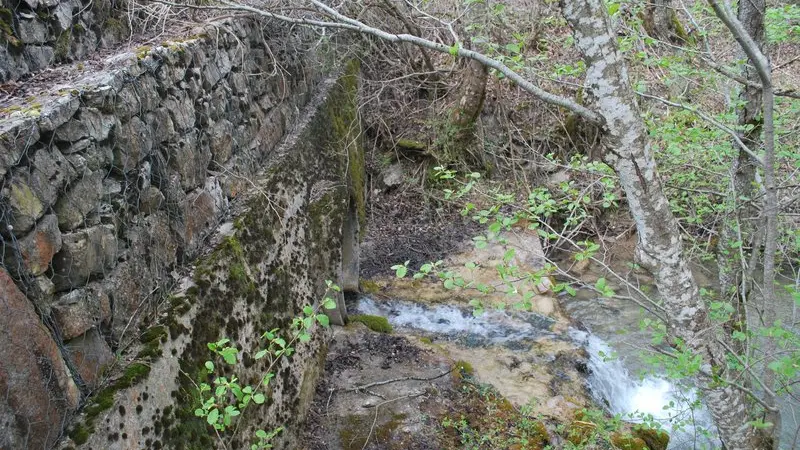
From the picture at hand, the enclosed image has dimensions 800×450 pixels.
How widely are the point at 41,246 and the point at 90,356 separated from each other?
1.94 ft

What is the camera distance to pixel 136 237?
303 centimetres

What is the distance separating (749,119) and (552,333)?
3780mm

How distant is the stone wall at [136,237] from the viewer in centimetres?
222

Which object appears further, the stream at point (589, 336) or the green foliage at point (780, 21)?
the stream at point (589, 336)

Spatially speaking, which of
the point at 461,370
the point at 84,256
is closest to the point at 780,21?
the point at 461,370

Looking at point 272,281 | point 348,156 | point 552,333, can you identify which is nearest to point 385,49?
point 348,156

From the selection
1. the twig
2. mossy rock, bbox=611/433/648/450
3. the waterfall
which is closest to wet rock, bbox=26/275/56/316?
the twig

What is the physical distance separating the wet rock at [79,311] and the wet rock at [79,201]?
0.32m

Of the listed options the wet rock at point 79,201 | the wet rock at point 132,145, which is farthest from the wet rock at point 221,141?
the wet rock at point 79,201

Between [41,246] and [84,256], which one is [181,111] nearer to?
[84,256]

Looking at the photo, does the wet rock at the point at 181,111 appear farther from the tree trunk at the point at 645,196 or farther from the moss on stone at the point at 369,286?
the moss on stone at the point at 369,286

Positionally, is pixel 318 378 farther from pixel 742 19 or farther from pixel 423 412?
pixel 742 19

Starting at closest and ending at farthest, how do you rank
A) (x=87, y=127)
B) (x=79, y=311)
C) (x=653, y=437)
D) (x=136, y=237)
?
(x=79, y=311), (x=87, y=127), (x=136, y=237), (x=653, y=437)

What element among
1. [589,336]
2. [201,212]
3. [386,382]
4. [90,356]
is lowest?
[589,336]
